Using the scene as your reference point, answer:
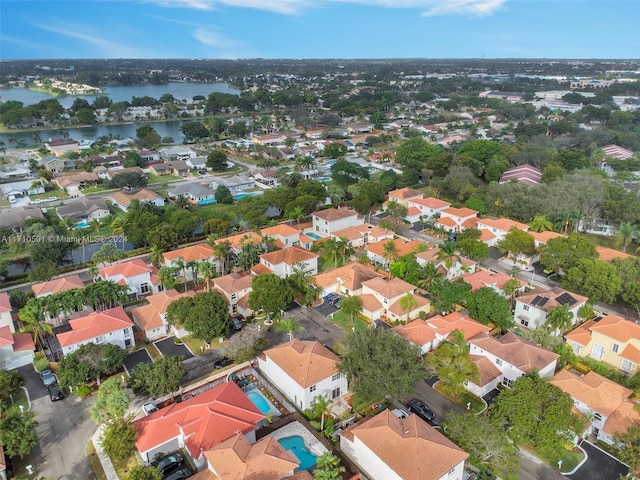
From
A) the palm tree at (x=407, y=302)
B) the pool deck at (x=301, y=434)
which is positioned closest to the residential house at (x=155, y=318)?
the pool deck at (x=301, y=434)

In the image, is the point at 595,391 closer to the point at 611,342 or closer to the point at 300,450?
the point at 611,342

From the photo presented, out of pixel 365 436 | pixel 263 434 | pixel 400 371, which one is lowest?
pixel 263 434

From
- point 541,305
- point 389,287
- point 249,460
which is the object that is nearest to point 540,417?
point 541,305

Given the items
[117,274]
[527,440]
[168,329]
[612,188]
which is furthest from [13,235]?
[612,188]

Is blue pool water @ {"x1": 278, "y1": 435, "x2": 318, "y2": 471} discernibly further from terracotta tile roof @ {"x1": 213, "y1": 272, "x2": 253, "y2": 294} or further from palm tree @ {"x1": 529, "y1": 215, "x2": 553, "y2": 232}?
palm tree @ {"x1": 529, "y1": 215, "x2": 553, "y2": 232}

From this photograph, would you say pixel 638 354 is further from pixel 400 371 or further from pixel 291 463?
pixel 291 463

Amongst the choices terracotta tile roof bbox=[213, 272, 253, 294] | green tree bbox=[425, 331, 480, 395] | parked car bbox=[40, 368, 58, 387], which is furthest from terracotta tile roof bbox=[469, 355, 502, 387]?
parked car bbox=[40, 368, 58, 387]

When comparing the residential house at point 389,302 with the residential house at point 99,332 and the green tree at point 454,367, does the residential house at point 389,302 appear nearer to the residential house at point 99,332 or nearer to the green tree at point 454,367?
the green tree at point 454,367
